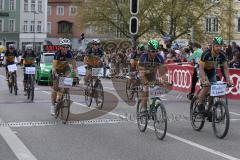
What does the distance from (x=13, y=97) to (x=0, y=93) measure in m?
1.74

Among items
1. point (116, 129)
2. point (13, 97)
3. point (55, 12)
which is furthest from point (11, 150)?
point (55, 12)

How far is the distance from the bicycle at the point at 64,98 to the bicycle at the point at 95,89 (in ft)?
7.94

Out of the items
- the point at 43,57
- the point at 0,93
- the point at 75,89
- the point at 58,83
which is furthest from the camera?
the point at 43,57

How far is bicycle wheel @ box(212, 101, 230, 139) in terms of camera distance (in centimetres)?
951

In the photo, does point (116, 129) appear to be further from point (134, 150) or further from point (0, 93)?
point (0, 93)

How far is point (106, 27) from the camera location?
49.1 meters

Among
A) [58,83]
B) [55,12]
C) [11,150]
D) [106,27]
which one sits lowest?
[11,150]

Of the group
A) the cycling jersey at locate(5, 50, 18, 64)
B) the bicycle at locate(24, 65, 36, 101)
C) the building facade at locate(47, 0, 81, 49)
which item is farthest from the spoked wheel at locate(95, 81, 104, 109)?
the building facade at locate(47, 0, 81, 49)

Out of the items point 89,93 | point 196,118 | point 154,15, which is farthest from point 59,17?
point 196,118

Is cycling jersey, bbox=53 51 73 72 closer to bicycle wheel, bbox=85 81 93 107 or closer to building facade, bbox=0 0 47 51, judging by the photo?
bicycle wheel, bbox=85 81 93 107

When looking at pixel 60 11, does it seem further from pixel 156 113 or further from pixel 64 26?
pixel 156 113

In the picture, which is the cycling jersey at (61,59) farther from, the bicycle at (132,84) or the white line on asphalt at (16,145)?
the bicycle at (132,84)

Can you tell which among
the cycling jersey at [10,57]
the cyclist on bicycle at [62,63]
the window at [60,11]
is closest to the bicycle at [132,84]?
the cyclist on bicycle at [62,63]

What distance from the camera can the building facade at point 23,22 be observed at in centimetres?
8994
